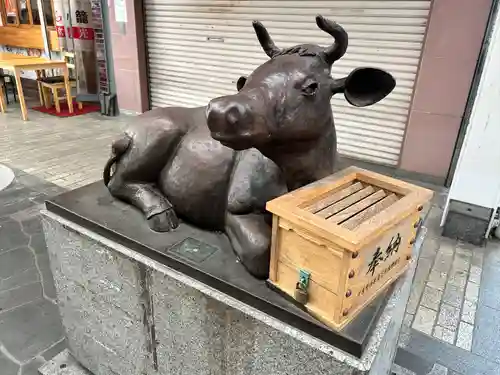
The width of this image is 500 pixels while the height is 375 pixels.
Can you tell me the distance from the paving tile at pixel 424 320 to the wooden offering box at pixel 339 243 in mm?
1272

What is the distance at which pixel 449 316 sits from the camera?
8.20 feet

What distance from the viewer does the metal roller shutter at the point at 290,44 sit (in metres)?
4.50

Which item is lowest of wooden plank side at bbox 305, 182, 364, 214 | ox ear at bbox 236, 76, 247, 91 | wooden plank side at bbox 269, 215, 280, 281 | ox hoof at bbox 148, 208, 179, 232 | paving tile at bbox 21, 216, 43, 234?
paving tile at bbox 21, 216, 43, 234

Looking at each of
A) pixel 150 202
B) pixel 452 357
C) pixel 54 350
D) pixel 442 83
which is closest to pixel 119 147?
pixel 150 202

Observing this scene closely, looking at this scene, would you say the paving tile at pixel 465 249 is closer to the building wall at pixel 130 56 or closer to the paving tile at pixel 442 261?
the paving tile at pixel 442 261

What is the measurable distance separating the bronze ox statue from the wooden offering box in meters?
0.11

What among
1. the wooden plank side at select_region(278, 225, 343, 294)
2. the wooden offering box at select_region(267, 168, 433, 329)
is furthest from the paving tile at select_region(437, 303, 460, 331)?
the wooden plank side at select_region(278, 225, 343, 294)

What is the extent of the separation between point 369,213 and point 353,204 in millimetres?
67

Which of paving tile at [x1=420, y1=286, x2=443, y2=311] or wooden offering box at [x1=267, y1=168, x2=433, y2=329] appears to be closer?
wooden offering box at [x1=267, y1=168, x2=433, y2=329]

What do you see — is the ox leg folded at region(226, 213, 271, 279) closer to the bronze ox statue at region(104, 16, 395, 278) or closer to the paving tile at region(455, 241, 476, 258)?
the bronze ox statue at region(104, 16, 395, 278)

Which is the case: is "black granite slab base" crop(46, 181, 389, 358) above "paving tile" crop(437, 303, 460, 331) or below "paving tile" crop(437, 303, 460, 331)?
above

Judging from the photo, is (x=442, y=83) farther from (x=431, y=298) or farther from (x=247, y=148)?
(x=247, y=148)

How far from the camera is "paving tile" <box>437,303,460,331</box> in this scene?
2.43m

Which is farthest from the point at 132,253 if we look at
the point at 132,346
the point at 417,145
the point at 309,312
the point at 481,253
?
the point at 417,145
